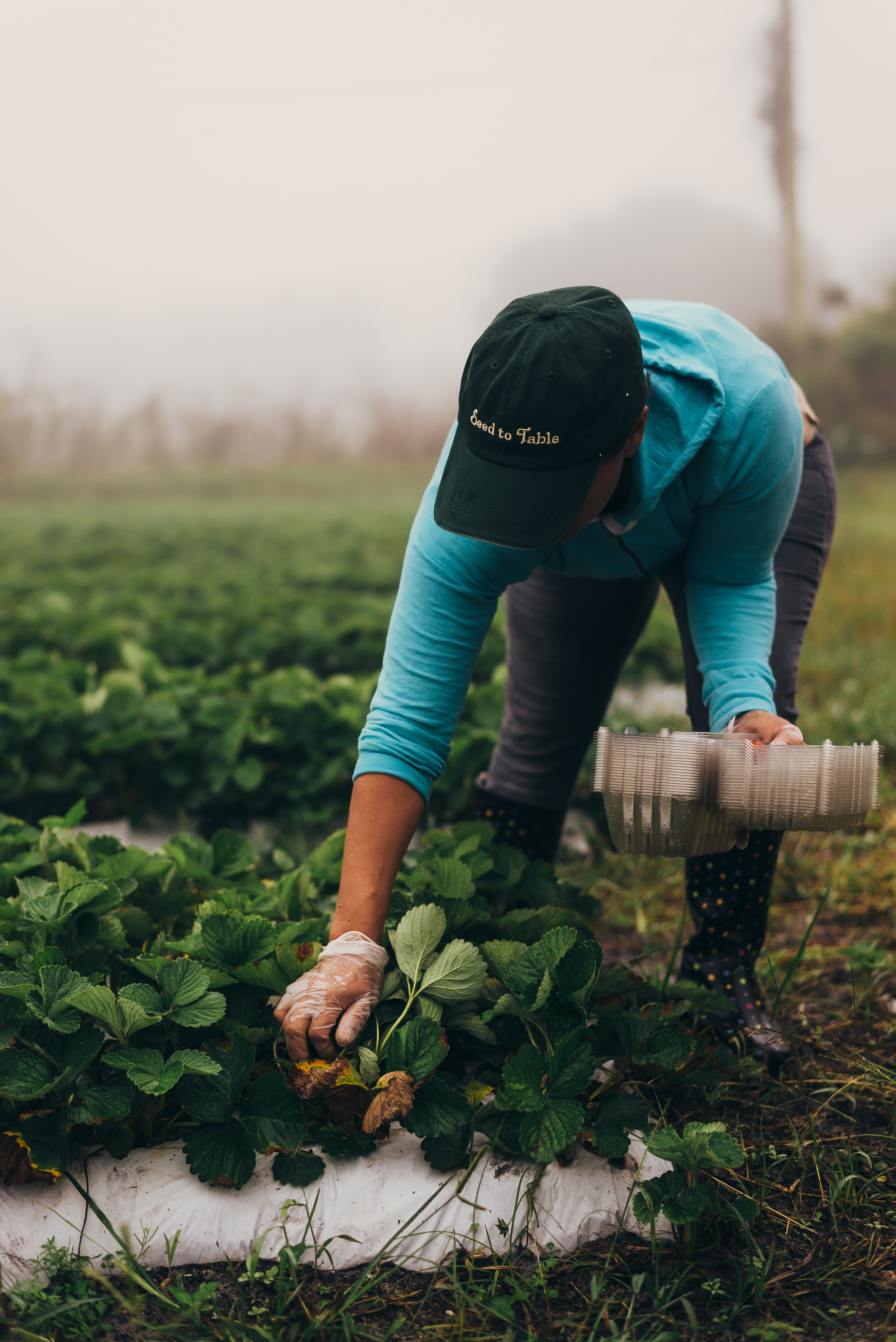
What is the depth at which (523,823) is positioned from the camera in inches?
85.2

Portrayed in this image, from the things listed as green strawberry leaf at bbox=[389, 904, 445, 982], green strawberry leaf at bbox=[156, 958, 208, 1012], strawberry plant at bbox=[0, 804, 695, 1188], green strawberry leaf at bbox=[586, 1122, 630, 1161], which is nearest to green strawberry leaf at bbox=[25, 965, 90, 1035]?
strawberry plant at bbox=[0, 804, 695, 1188]

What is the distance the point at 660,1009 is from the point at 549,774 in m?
0.57

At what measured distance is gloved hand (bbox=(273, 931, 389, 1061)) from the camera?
1.35 metres

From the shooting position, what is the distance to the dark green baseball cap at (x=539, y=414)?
1.22 metres

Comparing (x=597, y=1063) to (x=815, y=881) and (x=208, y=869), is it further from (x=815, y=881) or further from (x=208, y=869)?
(x=815, y=881)

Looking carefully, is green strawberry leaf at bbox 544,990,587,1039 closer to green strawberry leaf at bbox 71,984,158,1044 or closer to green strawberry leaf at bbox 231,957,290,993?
green strawberry leaf at bbox 231,957,290,993

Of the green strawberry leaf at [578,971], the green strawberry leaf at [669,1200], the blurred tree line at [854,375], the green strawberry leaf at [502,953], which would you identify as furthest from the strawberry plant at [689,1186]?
the blurred tree line at [854,375]

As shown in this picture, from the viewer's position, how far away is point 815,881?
8.47 feet

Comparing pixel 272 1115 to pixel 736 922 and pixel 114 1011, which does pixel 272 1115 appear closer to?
pixel 114 1011

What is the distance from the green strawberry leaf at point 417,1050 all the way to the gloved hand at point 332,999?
58 millimetres

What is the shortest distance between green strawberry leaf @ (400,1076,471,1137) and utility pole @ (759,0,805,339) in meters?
18.3

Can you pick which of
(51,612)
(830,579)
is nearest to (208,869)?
(51,612)

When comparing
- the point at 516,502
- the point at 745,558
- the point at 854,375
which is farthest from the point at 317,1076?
the point at 854,375

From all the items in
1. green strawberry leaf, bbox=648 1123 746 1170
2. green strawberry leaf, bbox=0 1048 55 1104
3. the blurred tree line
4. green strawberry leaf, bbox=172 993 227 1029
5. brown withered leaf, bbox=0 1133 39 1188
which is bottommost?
brown withered leaf, bbox=0 1133 39 1188
